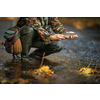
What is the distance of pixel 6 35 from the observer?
9.53 ft

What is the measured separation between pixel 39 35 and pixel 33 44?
0.36 m

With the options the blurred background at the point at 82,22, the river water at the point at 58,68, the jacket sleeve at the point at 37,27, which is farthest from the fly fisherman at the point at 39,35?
the blurred background at the point at 82,22

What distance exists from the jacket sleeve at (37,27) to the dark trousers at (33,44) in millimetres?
75

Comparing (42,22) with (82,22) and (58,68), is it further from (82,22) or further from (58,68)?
(82,22)

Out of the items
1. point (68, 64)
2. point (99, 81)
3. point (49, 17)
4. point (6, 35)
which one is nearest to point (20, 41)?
point (6, 35)

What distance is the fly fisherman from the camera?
2.96 m

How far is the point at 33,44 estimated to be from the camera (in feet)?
10.7

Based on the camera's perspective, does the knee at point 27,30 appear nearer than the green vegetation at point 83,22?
Yes

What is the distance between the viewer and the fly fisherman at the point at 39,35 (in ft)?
9.72

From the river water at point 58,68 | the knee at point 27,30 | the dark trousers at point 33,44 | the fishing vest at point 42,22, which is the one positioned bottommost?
the river water at point 58,68

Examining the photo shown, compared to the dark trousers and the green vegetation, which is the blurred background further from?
the dark trousers

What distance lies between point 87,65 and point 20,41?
1262 millimetres

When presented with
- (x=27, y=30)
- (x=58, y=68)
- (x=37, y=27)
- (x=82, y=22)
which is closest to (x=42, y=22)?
(x=37, y=27)

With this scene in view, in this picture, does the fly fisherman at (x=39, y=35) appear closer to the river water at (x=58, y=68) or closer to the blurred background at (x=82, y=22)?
the river water at (x=58, y=68)
